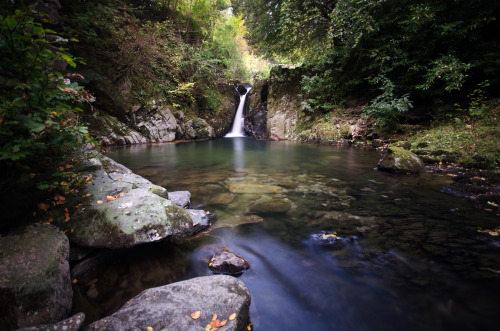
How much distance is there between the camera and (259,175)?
5.85 meters

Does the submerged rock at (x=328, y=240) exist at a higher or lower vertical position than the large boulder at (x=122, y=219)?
lower

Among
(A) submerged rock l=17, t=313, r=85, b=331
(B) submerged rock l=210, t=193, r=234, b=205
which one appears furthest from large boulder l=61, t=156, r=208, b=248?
(B) submerged rock l=210, t=193, r=234, b=205

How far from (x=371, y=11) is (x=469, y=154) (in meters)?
8.29

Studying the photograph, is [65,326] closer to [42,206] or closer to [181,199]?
[42,206]

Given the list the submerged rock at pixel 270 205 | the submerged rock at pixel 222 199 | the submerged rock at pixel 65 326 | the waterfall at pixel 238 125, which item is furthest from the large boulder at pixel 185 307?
the waterfall at pixel 238 125

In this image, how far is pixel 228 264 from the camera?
2.28 m

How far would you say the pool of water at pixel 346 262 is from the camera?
1.74 m

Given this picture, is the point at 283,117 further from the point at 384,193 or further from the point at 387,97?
the point at 384,193

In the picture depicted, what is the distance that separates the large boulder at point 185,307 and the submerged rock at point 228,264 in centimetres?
46

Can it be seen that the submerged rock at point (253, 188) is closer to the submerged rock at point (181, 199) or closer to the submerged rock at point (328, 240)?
the submerged rock at point (181, 199)

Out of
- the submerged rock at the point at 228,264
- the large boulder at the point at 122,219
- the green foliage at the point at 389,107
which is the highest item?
the green foliage at the point at 389,107

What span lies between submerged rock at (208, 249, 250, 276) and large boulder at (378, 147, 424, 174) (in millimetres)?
5129

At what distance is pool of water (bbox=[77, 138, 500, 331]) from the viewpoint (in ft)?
5.70

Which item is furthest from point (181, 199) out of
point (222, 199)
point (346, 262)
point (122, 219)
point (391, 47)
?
point (391, 47)
